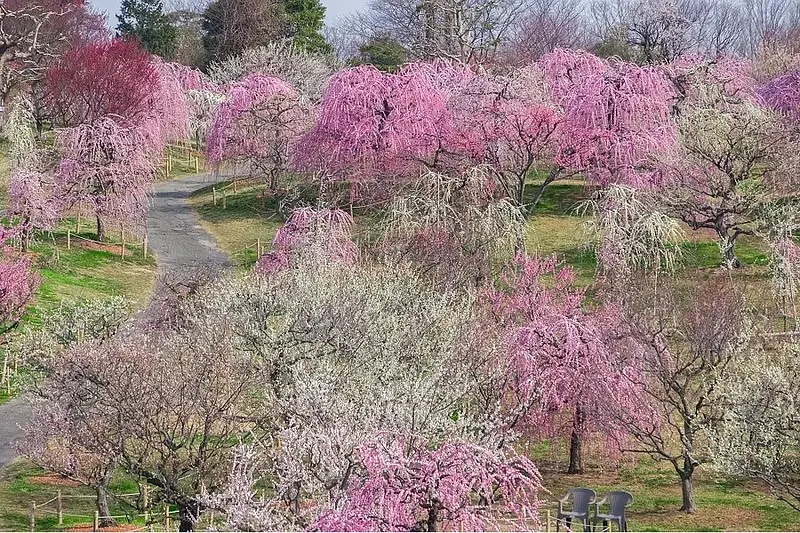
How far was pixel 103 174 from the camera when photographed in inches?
1598

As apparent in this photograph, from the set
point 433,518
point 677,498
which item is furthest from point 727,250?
point 433,518

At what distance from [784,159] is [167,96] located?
3019cm

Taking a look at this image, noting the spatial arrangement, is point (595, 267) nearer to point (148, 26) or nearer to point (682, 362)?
point (682, 362)

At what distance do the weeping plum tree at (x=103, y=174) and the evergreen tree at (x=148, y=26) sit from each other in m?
31.7

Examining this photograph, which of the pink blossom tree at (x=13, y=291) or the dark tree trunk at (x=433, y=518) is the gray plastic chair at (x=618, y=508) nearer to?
the dark tree trunk at (x=433, y=518)

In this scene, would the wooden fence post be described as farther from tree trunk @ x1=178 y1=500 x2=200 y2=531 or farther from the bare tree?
the bare tree

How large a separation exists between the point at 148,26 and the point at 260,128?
29673mm

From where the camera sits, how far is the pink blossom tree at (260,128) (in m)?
45.2

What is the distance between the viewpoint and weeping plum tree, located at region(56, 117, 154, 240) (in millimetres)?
40094

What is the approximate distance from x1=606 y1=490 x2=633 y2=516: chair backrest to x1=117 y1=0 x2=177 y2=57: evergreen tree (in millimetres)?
58281

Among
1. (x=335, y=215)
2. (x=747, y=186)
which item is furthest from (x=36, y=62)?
(x=747, y=186)

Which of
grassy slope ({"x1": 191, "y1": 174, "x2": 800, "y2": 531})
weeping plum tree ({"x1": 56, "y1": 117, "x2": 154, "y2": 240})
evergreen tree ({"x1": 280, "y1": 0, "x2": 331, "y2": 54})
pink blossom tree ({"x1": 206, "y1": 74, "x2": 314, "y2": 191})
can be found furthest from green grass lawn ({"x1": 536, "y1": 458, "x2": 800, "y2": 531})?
evergreen tree ({"x1": 280, "y1": 0, "x2": 331, "y2": 54})

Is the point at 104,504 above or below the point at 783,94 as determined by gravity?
below

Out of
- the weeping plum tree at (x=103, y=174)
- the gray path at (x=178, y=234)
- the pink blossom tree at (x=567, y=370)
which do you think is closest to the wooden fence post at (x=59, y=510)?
the pink blossom tree at (x=567, y=370)
